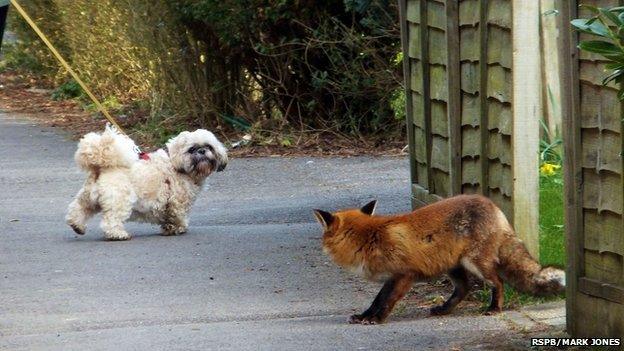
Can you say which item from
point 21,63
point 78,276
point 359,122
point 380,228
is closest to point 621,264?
point 380,228

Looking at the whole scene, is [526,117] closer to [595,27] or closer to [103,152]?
[595,27]

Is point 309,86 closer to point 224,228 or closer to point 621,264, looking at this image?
point 224,228

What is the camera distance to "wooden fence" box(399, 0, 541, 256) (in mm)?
6793

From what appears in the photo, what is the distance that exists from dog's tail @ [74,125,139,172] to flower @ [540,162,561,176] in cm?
359

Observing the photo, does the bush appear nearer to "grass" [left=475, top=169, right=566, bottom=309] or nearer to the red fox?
"grass" [left=475, top=169, right=566, bottom=309]

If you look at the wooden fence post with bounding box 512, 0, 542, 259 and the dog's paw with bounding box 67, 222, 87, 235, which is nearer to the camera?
the wooden fence post with bounding box 512, 0, 542, 259

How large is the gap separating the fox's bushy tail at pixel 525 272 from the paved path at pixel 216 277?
240 mm

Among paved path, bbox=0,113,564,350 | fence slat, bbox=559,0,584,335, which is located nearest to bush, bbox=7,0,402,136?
paved path, bbox=0,113,564,350

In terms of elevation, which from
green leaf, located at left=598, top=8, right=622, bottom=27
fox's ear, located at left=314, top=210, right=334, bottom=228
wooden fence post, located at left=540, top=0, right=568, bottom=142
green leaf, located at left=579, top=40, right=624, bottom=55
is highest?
green leaf, located at left=598, top=8, right=622, bottom=27

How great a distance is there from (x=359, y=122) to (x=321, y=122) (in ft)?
1.69

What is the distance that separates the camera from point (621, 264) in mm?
5480

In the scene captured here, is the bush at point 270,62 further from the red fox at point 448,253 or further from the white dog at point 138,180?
the red fox at point 448,253

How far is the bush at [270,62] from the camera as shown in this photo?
14.7 metres

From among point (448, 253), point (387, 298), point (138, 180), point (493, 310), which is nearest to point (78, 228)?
point (138, 180)
